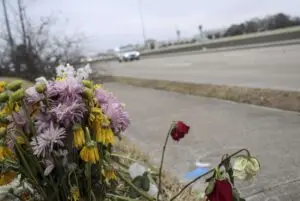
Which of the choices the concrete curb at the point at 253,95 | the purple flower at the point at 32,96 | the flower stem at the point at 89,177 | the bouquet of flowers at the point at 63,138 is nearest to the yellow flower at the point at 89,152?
the bouquet of flowers at the point at 63,138

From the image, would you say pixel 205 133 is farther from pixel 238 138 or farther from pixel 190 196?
pixel 190 196

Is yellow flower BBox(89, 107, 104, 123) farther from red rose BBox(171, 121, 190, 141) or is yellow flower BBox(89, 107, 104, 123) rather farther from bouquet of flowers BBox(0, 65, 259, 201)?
red rose BBox(171, 121, 190, 141)

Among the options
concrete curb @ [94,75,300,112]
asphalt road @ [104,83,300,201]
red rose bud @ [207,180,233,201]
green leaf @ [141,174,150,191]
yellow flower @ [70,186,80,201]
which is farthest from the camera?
concrete curb @ [94,75,300,112]

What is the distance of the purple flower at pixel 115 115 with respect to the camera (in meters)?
2.07

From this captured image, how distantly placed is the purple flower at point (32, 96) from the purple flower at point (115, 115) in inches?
11.7

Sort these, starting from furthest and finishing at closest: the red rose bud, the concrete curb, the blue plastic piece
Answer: the concrete curb, the blue plastic piece, the red rose bud

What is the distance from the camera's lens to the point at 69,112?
6.19ft

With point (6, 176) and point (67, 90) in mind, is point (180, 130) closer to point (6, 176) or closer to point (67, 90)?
point (67, 90)

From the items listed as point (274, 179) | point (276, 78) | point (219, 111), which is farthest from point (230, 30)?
point (274, 179)

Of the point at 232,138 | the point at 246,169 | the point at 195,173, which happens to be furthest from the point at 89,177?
the point at 232,138

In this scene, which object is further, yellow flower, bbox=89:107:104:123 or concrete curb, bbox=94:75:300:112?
concrete curb, bbox=94:75:300:112

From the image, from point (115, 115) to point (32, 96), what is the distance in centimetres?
39

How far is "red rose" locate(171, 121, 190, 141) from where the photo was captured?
7.47ft

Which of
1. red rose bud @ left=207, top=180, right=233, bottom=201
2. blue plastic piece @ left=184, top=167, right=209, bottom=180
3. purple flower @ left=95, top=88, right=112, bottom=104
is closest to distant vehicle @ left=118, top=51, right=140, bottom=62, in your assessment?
blue plastic piece @ left=184, top=167, right=209, bottom=180
